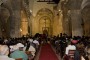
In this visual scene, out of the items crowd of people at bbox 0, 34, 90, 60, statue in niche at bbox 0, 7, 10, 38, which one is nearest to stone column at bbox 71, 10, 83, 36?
statue in niche at bbox 0, 7, 10, 38

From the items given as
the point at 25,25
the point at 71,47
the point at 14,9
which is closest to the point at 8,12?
the point at 14,9

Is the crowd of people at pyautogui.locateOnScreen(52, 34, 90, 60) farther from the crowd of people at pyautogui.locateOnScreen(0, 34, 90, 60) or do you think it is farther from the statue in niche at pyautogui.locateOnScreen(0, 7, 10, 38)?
the statue in niche at pyautogui.locateOnScreen(0, 7, 10, 38)

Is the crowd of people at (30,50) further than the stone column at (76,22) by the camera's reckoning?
No

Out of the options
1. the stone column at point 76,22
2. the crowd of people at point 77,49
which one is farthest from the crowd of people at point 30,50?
the stone column at point 76,22

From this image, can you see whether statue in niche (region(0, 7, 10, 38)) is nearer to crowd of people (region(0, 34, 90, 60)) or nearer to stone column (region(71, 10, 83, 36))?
stone column (region(71, 10, 83, 36))

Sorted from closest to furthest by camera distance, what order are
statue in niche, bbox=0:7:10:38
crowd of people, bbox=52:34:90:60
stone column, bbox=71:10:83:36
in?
crowd of people, bbox=52:34:90:60 < stone column, bbox=71:10:83:36 < statue in niche, bbox=0:7:10:38

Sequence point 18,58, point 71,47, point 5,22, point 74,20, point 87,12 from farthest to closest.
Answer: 1. point 87,12
2. point 5,22
3. point 74,20
4. point 71,47
5. point 18,58

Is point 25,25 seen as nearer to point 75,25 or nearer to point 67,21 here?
point 67,21

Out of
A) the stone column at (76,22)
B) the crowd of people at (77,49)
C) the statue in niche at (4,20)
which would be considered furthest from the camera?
the statue in niche at (4,20)

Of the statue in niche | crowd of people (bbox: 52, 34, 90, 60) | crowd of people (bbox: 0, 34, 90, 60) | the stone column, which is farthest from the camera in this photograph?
the statue in niche

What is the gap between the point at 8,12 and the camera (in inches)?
1103

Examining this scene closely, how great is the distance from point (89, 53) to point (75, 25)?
50.4 feet

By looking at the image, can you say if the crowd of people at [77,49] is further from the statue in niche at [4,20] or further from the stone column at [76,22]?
the statue in niche at [4,20]

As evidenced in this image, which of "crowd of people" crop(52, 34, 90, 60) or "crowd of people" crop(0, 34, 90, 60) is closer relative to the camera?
"crowd of people" crop(0, 34, 90, 60)
